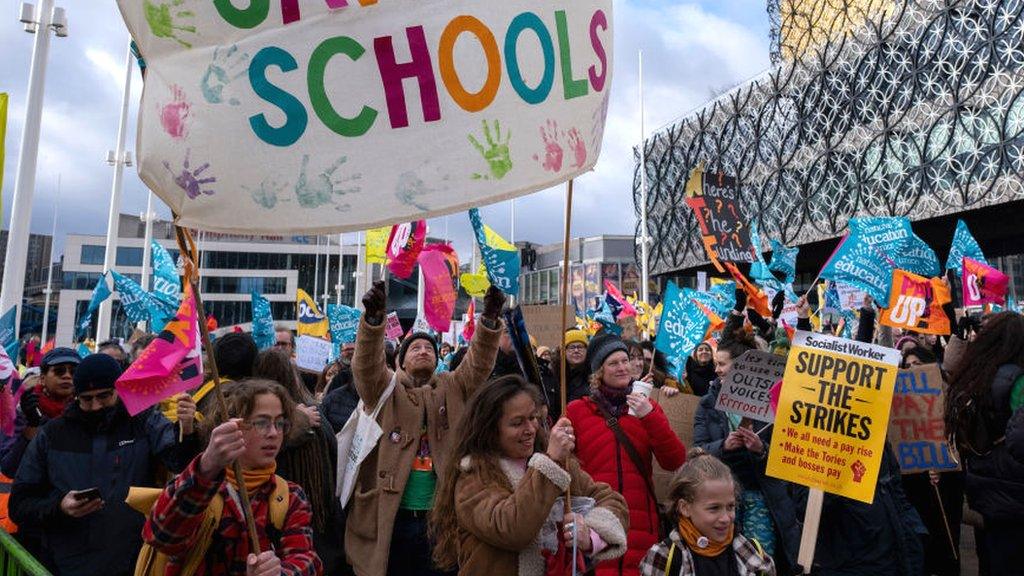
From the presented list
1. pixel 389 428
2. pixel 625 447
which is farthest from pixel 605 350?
pixel 389 428

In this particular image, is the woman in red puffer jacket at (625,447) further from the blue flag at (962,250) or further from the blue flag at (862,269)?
the blue flag at (962,250)

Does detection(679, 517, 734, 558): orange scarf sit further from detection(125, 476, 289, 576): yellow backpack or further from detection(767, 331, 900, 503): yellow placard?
detection(125, 476, 289, 576): yellow backpack

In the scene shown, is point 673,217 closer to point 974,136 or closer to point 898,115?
point 898,115

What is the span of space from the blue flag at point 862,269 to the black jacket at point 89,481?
20.5 ft

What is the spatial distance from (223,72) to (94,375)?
1976mm

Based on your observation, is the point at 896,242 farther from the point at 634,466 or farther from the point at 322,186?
the point at 322,186

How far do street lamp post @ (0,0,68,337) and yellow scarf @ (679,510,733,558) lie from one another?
9.03 meters

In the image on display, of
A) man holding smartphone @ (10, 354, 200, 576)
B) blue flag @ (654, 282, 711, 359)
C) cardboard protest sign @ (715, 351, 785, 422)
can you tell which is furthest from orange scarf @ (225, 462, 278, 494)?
blue flag @ (654, 282, 711, 359)

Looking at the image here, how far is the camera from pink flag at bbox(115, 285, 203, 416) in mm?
3195

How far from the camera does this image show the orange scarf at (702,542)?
2879 millimetres

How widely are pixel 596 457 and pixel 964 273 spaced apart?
815cm

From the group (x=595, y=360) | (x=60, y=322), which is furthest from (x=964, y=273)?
(x=60, y=322)

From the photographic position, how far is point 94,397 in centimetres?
332

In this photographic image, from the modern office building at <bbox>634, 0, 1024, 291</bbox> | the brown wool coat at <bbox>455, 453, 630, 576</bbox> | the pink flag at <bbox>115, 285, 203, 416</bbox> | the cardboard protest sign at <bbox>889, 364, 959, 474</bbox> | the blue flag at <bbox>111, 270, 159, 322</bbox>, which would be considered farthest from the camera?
the modern office building at <bbox>634, 0, 1024, 291</bbox>
